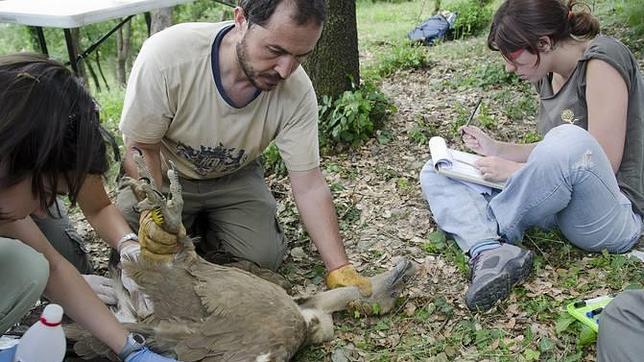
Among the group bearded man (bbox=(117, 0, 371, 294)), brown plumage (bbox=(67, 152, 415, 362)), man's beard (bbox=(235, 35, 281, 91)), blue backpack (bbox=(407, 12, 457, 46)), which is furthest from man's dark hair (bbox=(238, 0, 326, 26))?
blue backpack (bbox=(407, 12, 457, 46))

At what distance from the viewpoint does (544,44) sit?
2910mm

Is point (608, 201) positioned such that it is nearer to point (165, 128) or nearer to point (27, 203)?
point (165, 128)

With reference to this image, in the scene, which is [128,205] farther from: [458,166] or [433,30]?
[433,30]

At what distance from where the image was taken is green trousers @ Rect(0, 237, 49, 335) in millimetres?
2084

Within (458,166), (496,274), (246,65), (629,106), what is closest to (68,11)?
(246,65)

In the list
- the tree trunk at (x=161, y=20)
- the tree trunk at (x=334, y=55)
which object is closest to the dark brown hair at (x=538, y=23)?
the tree trunk at (x=334, y=55)

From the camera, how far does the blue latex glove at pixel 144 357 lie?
2301mm

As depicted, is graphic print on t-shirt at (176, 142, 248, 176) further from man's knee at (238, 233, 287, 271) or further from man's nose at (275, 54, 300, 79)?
man's nose at (275, 54, 300, 79)

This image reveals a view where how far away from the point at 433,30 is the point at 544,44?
5.26 metres

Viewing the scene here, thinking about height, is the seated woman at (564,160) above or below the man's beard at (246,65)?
below

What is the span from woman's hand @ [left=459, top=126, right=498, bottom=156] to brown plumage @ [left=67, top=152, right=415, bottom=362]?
1.18 meters

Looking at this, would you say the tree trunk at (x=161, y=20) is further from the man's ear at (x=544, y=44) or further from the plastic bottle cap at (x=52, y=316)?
the plastic bottle cap at (x=52, y=316)

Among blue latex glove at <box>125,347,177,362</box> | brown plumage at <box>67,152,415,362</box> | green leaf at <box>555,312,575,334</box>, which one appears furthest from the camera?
green leaf at <box>555,312,575,334</box>

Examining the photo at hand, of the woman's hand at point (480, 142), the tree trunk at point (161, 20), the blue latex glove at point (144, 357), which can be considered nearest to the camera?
the blue latex glove at point (144, 357)
